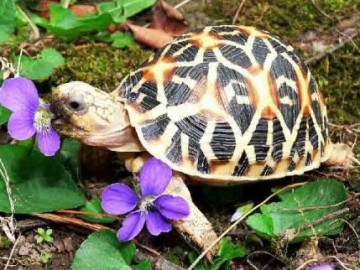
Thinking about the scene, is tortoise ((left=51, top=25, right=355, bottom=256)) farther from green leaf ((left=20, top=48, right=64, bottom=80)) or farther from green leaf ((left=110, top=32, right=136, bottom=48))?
green leaf ((left=110, top=32, right=136, bottom=48))

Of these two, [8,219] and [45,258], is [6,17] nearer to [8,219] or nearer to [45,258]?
[8,219]

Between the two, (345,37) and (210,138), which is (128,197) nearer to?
(210,138)

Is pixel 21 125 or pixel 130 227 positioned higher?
pixel 21 125

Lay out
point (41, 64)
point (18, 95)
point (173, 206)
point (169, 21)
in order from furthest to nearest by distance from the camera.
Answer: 1. point (169, 21)
2. point (41, 64)
3. point (18, 95)
4. point (173, 206)

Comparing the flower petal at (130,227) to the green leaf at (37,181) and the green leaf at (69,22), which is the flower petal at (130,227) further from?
the green leaf at (69,22)

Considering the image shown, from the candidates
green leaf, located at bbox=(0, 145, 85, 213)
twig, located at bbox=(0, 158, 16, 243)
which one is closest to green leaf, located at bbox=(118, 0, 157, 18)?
green leaf, located at bbox=(0, 145, 85, 213)

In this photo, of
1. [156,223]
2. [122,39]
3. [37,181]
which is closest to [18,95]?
[37,181]

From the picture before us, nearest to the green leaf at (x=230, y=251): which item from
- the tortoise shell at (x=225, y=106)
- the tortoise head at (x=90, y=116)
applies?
the tortoise shell at (x=225, y=106)
